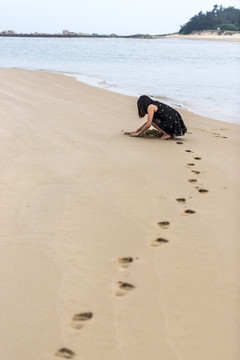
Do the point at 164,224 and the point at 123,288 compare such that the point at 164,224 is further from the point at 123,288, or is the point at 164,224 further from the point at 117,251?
the point at 123,288

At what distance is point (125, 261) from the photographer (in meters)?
2.44

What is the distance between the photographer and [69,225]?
9.44 feet

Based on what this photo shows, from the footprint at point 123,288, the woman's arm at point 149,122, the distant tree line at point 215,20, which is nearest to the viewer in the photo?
the footprint at point 123,288

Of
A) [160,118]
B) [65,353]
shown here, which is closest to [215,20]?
[160,118]

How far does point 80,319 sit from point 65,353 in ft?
0.69

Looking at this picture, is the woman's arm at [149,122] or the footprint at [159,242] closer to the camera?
the footprint at [159,242]

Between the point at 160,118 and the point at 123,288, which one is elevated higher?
the point at 160,118

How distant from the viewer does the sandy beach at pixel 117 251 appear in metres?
1.85

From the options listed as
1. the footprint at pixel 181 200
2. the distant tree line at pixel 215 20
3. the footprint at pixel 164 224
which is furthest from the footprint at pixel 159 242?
the distant tree line at pixel 215 20

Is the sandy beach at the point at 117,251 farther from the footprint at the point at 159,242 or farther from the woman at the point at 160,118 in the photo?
the woman at the point at 160,118

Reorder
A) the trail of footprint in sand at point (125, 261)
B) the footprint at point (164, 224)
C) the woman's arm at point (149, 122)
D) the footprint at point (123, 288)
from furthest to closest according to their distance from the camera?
1. the woman's arm at point (149, 122)
2. the footprint at point (164, 224)
3. the trail of footprint in sand at point (125, 261)
4. the footprint at point (123, 288)

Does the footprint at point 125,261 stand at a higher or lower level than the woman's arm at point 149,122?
lower

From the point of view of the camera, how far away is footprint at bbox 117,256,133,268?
7.88 ft

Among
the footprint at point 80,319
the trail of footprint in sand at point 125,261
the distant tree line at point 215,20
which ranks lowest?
the footprint at point 80,319
